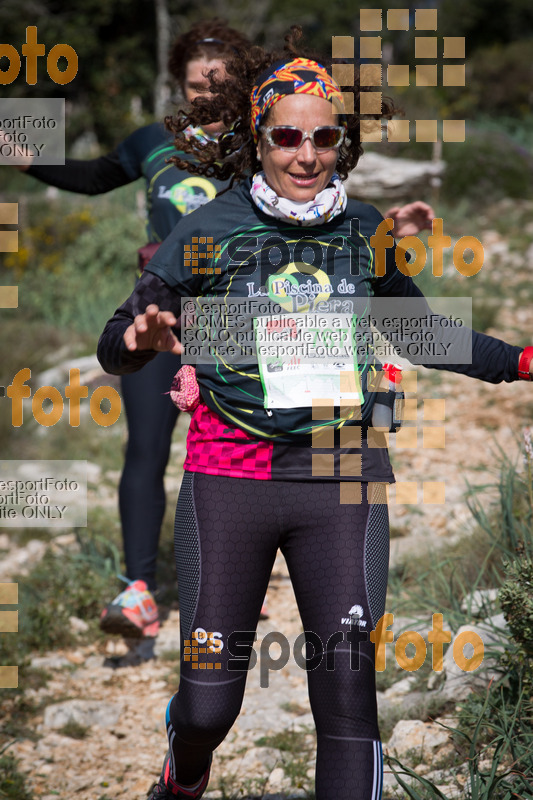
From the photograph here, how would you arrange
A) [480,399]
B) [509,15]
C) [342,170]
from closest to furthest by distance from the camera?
[342,170]
[480,399]
[509,15]

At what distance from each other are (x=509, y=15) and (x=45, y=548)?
19515 millimetres

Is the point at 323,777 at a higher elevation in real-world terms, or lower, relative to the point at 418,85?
lower

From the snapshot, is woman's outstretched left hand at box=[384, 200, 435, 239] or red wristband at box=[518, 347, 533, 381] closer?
red wristband at box=[518, 347, 533, 381]

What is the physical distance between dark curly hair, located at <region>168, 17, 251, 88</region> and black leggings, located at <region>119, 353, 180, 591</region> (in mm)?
1176

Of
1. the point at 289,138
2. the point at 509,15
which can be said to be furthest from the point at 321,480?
the point at 509,15

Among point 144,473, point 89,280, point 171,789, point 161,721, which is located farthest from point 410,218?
point 89,280

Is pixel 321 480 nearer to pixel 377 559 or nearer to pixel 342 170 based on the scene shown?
pixel 377 559

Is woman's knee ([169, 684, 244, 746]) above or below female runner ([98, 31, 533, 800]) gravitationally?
below

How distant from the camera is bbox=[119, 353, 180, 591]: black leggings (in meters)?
3.38

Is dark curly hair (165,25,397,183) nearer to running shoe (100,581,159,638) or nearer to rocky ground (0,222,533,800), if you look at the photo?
rocky ground (0,222,533,800)

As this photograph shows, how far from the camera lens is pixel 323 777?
76.5 inches

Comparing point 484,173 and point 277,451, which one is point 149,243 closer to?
point 277,451

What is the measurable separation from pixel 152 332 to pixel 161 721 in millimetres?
1917

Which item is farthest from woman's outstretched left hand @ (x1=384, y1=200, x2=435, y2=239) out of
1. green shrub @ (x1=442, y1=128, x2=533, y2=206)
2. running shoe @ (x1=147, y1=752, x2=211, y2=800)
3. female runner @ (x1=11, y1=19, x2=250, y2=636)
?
green shrub @ (x1=442, y1=128, x2=533, y2=206)
